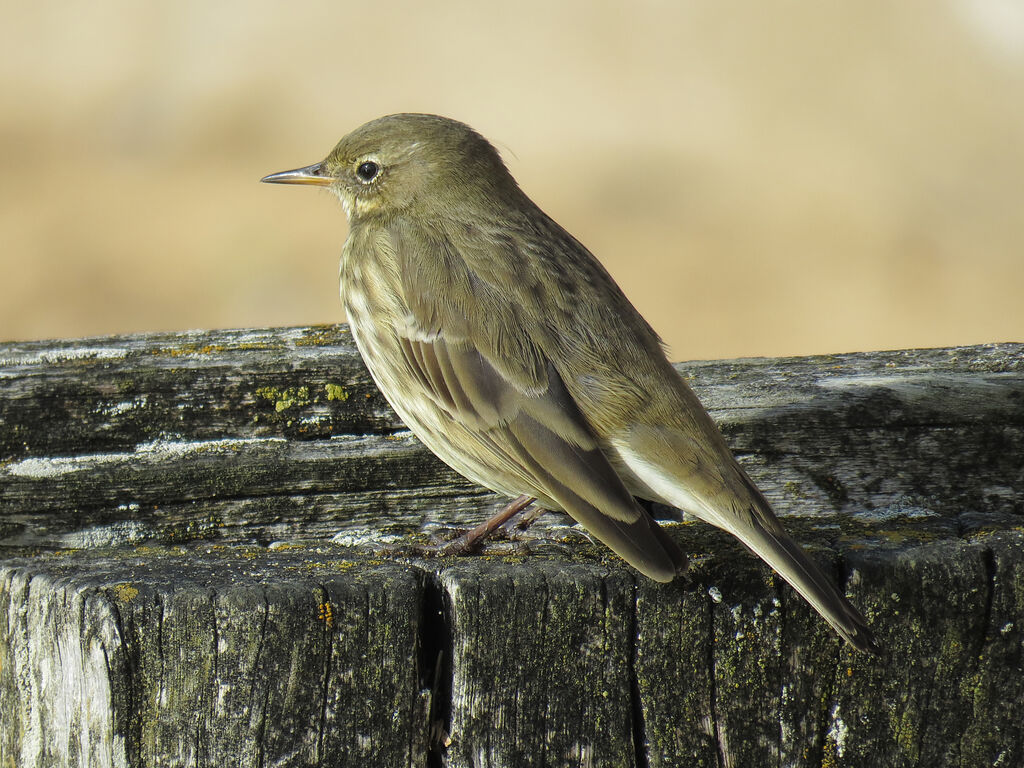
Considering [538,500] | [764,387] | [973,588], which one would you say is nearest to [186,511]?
[538,500]

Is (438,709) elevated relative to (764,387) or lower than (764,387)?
lower

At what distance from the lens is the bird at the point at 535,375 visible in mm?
2723

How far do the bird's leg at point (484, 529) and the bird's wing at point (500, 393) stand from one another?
2.9 inches

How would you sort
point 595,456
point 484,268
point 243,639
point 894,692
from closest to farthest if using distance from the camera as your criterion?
point 243,639 < point 894,692 < point 595,456 < point 484,268

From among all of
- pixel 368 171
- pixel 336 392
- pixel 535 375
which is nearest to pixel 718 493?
pixel 535 375

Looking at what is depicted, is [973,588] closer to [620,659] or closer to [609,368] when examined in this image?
[620,659]

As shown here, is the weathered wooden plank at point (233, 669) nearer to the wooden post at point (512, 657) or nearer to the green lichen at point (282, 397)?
the wooden post at point (512, 657)

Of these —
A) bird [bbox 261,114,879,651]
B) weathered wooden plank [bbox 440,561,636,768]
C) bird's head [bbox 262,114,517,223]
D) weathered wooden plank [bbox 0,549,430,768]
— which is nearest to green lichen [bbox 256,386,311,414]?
bird [bbox 261,114,879,651]

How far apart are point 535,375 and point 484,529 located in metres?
0.42

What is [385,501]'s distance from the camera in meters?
2.98

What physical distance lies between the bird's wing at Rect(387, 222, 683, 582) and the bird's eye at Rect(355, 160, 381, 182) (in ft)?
2.21

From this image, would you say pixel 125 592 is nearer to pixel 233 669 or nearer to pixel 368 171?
pixel 233 669

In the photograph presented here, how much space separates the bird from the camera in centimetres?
272

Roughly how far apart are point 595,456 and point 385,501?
0.57 m
